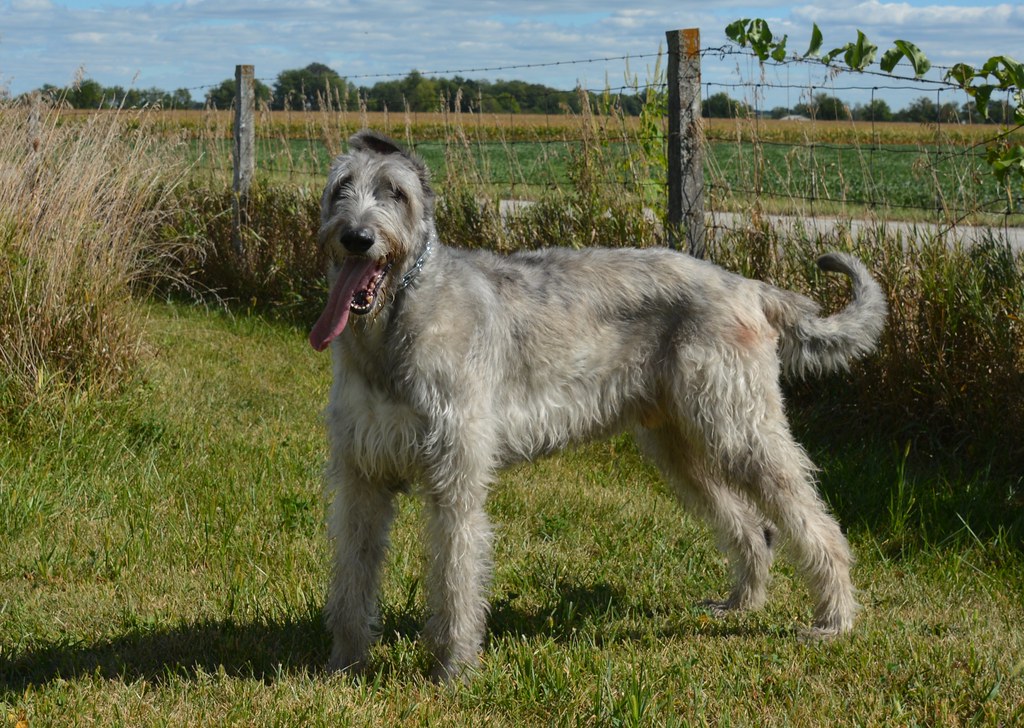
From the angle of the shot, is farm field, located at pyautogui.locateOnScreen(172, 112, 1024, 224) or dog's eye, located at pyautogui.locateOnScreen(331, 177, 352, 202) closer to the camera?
dog's eye, located at pyautogui.locateOnScreen(331, 177, 352, 202)

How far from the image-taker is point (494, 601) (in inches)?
208

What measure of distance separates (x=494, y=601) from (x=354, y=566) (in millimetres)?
1006

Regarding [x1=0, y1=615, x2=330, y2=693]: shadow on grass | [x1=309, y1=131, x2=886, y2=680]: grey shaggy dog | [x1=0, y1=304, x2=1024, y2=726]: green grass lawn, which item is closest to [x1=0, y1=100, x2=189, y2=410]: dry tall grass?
[x1=0, y1=304, x2=1024, y2=726]: green grass lawn

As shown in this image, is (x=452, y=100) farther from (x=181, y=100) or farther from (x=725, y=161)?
(x=181, y=100)

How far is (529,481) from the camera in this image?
22.4 feet

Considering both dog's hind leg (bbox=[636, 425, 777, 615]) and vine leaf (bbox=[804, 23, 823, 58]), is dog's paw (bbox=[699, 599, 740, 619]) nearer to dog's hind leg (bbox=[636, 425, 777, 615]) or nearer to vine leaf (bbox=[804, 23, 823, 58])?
dog's hind leg (bbox=[636, 425, 777, 615])

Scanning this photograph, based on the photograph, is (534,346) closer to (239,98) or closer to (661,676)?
(661,676)

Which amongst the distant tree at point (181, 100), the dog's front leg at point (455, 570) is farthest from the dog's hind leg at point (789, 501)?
the distant tree at point (181, 100)

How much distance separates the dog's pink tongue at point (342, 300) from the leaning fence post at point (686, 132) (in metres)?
4.26

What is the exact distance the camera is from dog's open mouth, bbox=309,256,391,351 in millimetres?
4102

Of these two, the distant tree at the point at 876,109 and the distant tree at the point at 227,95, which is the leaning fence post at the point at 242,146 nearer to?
the distant tree at the point at 227,95

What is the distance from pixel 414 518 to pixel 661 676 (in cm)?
220

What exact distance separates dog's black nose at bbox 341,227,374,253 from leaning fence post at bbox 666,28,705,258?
14.2 feet

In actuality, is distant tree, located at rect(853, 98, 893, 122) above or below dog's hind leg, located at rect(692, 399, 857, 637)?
above
